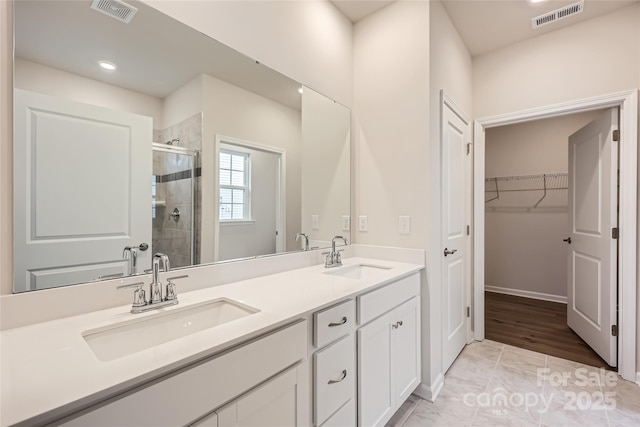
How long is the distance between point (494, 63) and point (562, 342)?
2.72 m

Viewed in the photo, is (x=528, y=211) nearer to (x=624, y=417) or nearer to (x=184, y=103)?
(x=624, y=417)

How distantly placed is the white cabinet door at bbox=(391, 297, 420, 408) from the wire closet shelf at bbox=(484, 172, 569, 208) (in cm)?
321

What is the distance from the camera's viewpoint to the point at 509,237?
4211 millimetres

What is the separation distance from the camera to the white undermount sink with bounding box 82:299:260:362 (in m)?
0.94

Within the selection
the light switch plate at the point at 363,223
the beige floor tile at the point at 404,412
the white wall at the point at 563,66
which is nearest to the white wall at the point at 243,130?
the light switch plate at the point at 363,223

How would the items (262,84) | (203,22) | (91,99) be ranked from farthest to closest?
1. (262,84)
2. (203,22)
3. (91,99)

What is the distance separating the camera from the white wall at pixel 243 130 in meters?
1.47

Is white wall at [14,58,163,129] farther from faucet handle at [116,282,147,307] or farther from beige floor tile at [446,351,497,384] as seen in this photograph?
beige floor tile at [446,351,497,384]

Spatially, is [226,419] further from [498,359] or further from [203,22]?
[498,359]

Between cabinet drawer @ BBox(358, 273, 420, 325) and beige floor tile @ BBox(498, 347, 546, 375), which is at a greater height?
cabinet drawer @ BBox(358, 273, 420, 325)

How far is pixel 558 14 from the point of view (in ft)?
7.41

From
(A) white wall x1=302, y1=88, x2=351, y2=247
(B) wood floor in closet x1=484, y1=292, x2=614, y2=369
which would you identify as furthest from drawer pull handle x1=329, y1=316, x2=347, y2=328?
(B) wood floor in closet x1=484, y1=292, x2=614, y2=369

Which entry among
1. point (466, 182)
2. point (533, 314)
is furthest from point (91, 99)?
point (533, 314)

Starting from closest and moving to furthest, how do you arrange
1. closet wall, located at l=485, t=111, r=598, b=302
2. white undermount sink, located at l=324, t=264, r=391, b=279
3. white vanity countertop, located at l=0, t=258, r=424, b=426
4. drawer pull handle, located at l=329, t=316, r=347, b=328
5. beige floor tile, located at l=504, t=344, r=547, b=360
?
1. white vanity countertop, located at l=0, t=258, r=424, b=426
2. drawer pull handle, located at l=329, t=316, r=347, b=328
3. white undermount sink, located at l=324, t=264, r=391, b=279
4. beige floor tile, located at l=504, t=344, r=547, b=360
5. closet wall, located at l=485, t=111, r=598, b=302
